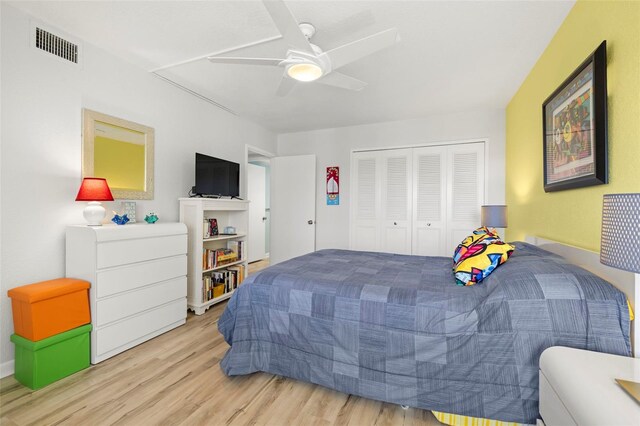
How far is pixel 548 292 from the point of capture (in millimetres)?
1313

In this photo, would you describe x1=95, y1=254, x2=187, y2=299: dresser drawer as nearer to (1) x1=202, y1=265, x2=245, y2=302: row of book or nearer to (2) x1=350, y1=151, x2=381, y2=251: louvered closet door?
(1) x1=202, y1=265, x2=245, y2=302: row of book

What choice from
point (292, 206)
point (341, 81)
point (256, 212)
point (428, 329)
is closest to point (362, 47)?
point (341, 81)

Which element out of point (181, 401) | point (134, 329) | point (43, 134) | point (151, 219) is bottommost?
point (181, 401)

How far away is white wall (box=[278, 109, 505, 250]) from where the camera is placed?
3.73 meters

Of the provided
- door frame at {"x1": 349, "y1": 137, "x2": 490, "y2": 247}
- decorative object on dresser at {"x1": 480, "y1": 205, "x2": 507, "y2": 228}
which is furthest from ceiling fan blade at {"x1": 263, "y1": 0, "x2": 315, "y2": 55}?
door frame at {"x1": 349, "y1": 137, "x2": 490, "y2": 247}


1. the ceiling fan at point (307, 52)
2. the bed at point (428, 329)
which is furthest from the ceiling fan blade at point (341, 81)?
the bed at point (428, 329)

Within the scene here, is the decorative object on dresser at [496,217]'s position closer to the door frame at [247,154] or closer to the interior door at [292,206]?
the interior door at [292,206]

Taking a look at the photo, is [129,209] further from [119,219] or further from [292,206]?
[292,206]

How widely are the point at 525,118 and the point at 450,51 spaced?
3.83 ft

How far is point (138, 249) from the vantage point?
236cm

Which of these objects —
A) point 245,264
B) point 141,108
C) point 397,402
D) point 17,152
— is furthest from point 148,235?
point 397,402

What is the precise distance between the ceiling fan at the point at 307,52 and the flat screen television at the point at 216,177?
1.52m

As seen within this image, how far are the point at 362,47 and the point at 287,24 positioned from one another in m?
0.50

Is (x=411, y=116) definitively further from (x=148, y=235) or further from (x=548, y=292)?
(x=148, y=235)
